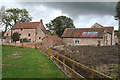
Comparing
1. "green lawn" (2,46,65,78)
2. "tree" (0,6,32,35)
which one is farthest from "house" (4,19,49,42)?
"green lawn" (2,46,65,78)

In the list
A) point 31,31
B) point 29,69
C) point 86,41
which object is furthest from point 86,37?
point 31,31

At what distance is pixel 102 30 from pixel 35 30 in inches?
981

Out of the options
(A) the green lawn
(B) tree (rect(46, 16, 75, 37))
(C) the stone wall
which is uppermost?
(B) tree (rect(46, 16, 75, 37))

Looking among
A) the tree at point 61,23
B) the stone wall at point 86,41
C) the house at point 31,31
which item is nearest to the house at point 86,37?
the stone wall at point 86,41

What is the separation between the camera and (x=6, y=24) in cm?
5278

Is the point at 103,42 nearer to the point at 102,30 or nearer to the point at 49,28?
the point at 102,30

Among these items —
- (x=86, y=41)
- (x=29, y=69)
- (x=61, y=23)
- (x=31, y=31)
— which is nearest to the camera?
(x=29, y=69)

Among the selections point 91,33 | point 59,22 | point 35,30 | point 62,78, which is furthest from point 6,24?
point 62,78

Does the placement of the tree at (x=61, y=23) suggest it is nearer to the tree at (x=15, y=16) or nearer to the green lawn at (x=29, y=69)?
the tree at (x=15, y=16)

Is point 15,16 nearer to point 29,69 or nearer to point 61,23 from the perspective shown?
point 61,23

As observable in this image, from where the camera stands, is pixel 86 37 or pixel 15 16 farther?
pixel 15 16

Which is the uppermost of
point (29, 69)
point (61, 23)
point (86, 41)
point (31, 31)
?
point (61, 23)

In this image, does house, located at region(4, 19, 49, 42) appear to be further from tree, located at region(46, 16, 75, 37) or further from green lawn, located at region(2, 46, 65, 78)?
green lawn, located at region(2, 46, 65, 78)

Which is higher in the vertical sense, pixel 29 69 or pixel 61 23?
pixel 61 23
